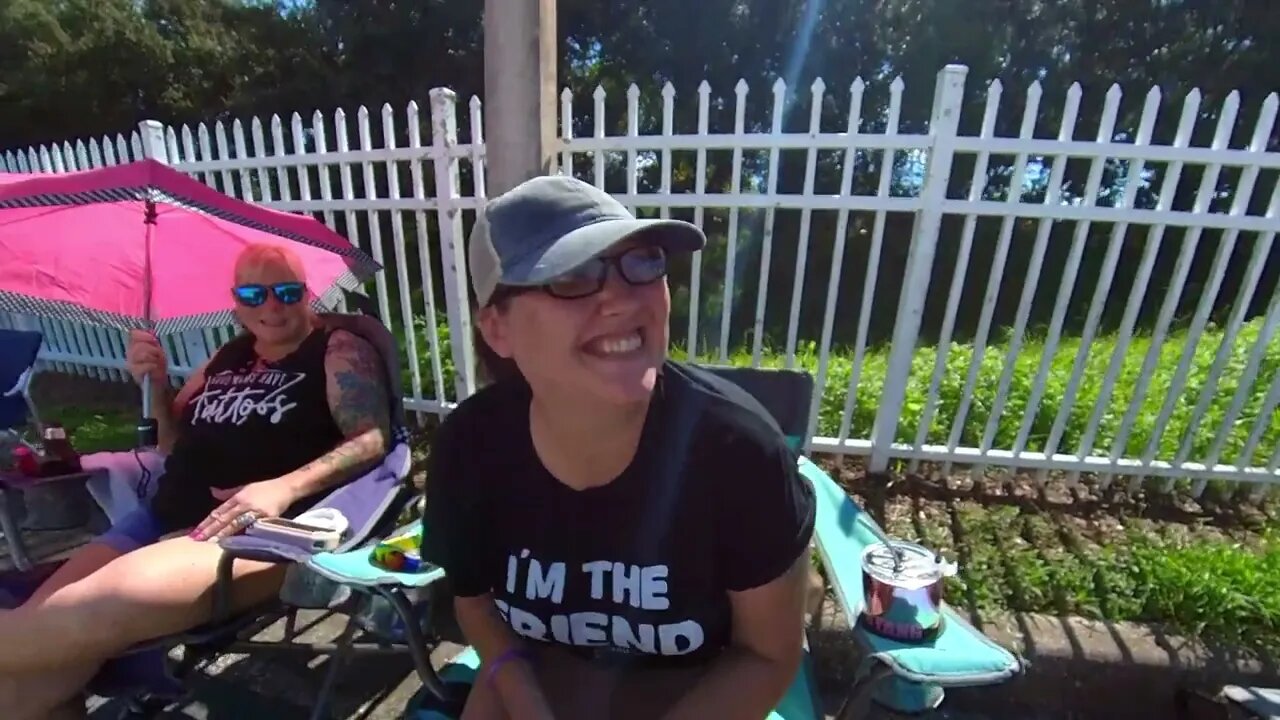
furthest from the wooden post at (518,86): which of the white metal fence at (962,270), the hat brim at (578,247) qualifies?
the hat brim at (578,247)

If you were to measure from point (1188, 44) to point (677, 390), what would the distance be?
44.6 ft

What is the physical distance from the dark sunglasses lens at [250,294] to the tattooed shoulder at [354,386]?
0.24 metres

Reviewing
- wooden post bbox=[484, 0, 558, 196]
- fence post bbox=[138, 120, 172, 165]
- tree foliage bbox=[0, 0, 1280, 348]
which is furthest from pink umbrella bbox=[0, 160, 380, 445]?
tree foliage bbox=[0, 0, 1280, 348]

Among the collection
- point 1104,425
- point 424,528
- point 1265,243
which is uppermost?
point 1265,243

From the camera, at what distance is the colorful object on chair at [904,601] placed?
1489mm

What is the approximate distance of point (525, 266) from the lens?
3.92ft

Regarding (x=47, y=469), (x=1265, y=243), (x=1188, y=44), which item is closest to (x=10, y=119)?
(x=47, y=469)

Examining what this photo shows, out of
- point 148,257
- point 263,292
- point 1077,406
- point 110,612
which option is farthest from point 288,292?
point 1077,406

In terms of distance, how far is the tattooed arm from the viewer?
2.17 metres

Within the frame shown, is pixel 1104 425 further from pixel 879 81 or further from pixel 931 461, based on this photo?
pixel 879 81

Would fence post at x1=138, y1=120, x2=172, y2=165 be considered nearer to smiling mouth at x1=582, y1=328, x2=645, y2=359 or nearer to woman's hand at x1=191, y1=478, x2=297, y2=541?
woman's hand at x1=191, y1=478, x2=297, y2=541

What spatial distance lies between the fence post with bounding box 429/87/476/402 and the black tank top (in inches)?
58.3

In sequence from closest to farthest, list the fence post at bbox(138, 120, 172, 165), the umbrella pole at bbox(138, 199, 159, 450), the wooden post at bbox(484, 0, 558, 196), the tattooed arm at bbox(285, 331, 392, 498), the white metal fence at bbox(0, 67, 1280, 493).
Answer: the tattooed arm at bbox(285, 331, 392, 498) < the umbrella pole at bbox(138, 199, 159, 450) < the wooden post at bbox(484, 0, 558, 196) < the white metal fence at bbox(0, 67, 1280, 493) < the fence post at bbox(138, 120, 172, 165)

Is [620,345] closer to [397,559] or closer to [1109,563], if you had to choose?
[397,559]
